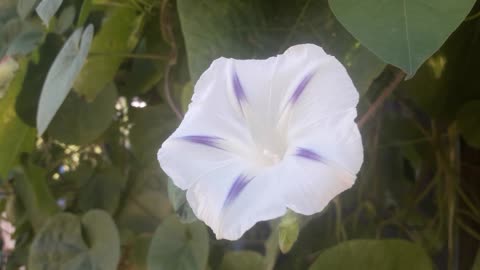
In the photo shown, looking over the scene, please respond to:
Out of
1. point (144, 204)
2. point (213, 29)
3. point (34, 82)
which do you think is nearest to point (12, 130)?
point (34, 82)

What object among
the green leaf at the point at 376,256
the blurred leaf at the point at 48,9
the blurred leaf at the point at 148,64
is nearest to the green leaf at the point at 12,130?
the blurred leaf at the point at 148,64

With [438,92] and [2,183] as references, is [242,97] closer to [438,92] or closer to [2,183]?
[438,92]

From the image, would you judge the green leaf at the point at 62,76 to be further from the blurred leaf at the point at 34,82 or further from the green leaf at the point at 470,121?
the green leaf at the point at 470,121

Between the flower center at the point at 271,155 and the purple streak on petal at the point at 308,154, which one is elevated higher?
the purple streak on petal at the point at 308,154

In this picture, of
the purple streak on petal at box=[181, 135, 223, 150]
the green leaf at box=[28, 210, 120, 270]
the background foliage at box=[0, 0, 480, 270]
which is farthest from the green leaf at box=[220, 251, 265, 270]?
the purple streak on petal at box=[181, 135, 223, 150]

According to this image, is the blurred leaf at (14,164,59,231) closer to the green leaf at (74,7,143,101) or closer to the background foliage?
the background foliage
